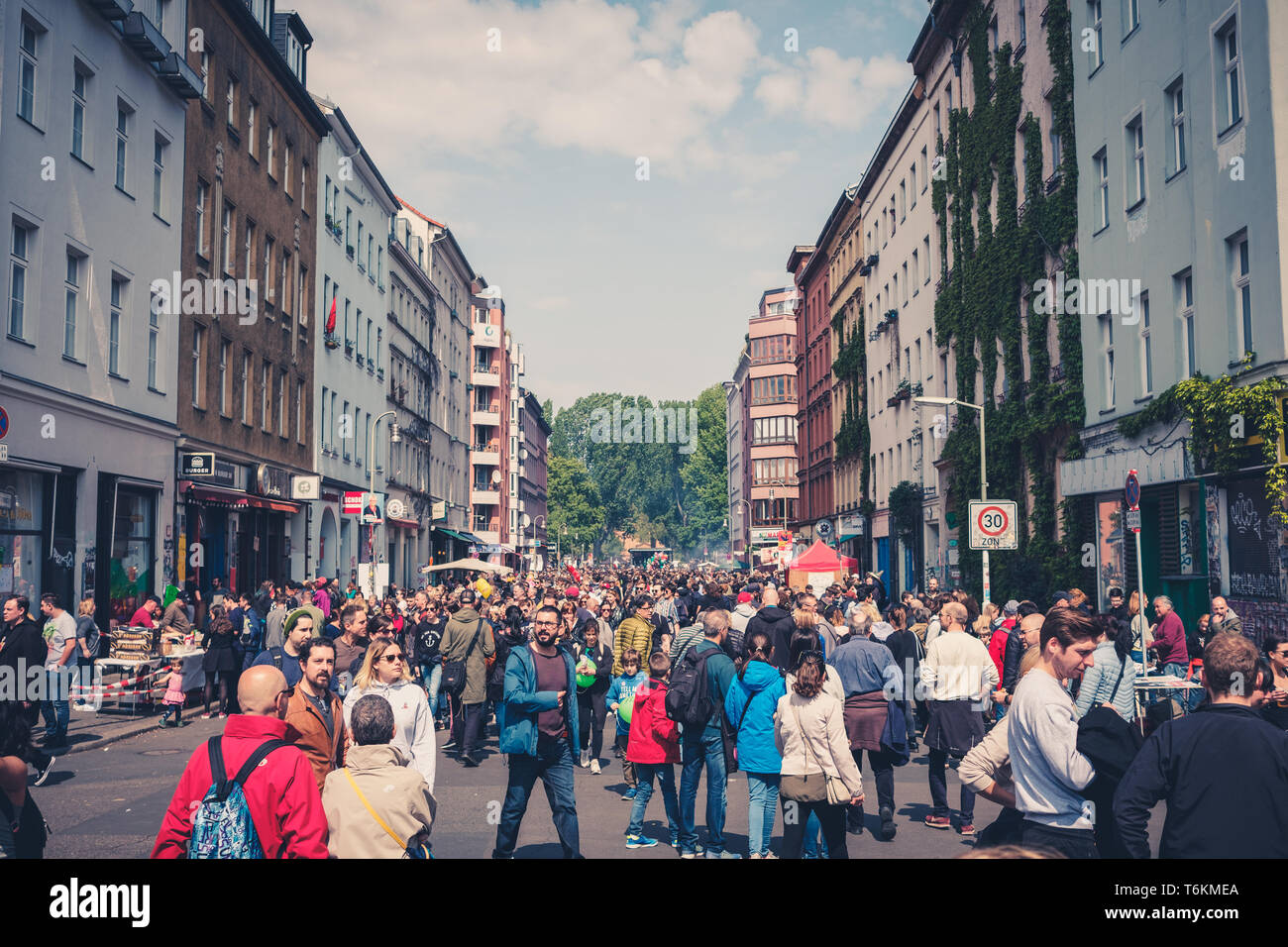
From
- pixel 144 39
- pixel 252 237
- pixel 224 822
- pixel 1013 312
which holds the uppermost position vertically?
pixel 144 39

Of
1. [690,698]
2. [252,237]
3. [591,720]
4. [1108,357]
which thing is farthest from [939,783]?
[252,237]

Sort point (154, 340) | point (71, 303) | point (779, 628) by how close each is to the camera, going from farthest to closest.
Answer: point (154, 340)
point (71, 303)
point (779, 628)

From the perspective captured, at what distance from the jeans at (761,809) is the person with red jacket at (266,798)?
4.32 m

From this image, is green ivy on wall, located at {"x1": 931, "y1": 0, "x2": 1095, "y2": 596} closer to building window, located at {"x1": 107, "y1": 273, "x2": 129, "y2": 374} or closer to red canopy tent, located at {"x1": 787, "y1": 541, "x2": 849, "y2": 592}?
red canopy tent, located at {"x1": 787, "y1": 541, "x2": 849, "y2": 592}

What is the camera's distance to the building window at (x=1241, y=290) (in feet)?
54.4

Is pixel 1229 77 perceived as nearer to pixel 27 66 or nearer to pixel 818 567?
pixel 818 567

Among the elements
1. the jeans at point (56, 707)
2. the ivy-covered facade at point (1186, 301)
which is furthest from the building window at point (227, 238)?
the ivy-covered facade at point (1186, 301)

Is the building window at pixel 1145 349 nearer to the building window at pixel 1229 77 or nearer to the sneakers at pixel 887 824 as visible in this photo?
the building window at pixel 1229 77

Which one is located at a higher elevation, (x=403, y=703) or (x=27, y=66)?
(x=27, y=66)

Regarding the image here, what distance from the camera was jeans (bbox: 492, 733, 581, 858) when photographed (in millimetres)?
7867

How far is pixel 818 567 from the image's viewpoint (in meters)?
33.3

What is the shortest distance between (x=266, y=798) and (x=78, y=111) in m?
20.6
